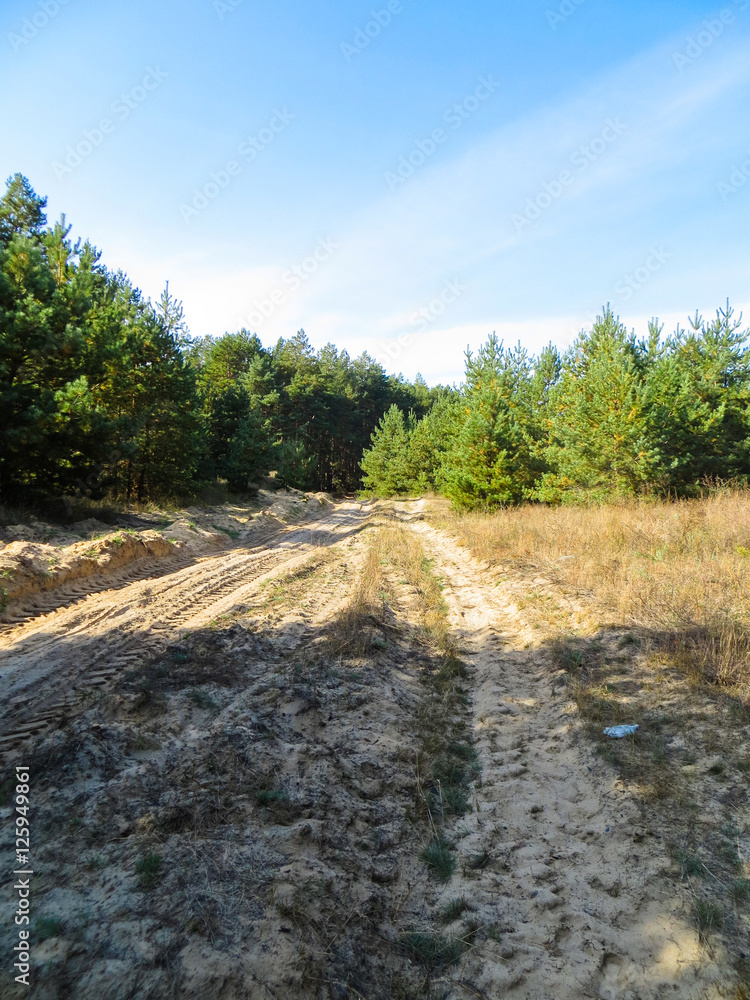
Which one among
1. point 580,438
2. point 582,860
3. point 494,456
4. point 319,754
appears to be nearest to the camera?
point 582,860

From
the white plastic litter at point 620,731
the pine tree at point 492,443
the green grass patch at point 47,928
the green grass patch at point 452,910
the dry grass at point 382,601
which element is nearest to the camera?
the green grass patch at point 47,928

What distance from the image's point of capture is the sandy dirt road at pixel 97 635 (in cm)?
425

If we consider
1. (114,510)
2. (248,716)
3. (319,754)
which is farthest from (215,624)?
(114,510)

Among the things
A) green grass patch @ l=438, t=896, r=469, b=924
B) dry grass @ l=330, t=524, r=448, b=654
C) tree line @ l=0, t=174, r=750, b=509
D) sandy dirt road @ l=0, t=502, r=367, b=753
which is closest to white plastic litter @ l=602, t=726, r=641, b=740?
green grass patch @ l=438, t=896, r=469, b=924

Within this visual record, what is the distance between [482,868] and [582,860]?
663 millimetres

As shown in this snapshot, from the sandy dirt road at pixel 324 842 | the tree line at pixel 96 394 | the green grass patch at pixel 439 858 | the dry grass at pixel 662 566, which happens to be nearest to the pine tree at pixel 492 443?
the dry grass at pixel 662 566

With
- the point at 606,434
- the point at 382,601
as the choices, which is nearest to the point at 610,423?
the point at 606,434

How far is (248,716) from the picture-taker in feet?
14.4

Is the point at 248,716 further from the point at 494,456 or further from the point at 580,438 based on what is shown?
the point at 494,456

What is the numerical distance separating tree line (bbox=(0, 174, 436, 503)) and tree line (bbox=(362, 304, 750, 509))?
11119 millimetres

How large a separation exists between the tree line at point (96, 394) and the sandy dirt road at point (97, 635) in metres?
4.79

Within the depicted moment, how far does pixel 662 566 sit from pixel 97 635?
8.29 m

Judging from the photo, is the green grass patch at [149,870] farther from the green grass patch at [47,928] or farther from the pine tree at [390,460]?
the pine tree at [390,460]

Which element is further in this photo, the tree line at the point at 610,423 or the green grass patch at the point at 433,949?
the tree line at the point at 610,423
